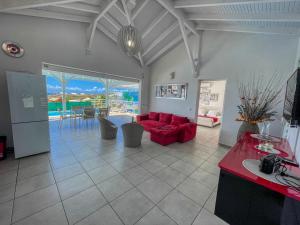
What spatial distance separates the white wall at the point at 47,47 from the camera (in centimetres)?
303

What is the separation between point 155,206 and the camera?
1.77 meters

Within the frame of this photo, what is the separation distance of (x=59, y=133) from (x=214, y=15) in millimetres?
5594

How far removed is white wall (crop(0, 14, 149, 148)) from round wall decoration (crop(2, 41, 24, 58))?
0.08 meters

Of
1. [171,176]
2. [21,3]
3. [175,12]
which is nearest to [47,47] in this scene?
[21,3]

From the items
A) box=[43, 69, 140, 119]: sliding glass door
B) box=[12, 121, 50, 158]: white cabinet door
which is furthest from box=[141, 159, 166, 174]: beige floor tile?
box=[43, 69, 140, 119]: sliding glass door

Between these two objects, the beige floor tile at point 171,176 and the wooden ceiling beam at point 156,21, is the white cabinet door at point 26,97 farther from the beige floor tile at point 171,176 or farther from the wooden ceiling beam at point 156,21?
the wooden ceiling beam at point 156,21

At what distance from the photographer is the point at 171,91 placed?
569cm

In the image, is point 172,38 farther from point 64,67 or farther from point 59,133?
point 59,133

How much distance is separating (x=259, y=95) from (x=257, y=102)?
21 centimetres

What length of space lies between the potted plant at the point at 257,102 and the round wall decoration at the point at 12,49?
5.15m

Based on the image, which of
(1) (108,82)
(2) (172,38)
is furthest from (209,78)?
(1) (108,82)

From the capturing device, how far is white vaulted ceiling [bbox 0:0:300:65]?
243 centimetres

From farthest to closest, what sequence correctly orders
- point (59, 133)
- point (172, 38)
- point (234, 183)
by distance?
point (172, 38)
point (59, 133)
point (234, 183)

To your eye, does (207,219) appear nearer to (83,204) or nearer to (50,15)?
(83,204)
